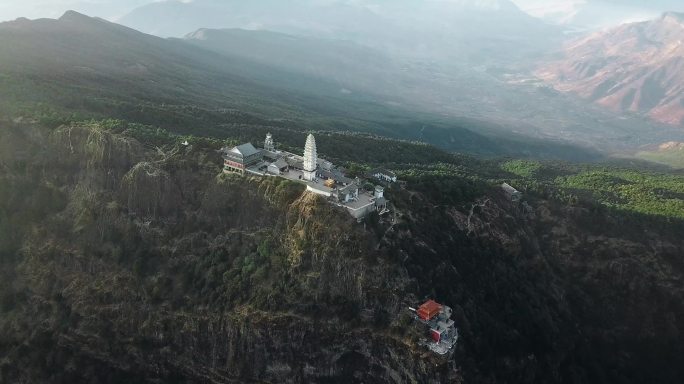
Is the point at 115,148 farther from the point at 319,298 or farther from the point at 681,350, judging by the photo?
the point at 681,350

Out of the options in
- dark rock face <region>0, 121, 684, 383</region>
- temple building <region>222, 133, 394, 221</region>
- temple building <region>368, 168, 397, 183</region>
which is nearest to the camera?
dark rock face <region>0, 121, 684, 383</region>

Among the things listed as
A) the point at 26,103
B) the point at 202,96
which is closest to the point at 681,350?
the point at 26,103

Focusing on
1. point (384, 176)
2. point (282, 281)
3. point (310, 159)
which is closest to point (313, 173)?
point (310, 159)

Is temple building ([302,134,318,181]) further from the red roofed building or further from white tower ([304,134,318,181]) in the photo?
the red roofed building

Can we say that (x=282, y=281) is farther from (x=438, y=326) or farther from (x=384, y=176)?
(x=384, y=176)

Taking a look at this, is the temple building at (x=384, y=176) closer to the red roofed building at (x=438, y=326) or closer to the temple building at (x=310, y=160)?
the temple building at (x=310, y=160)

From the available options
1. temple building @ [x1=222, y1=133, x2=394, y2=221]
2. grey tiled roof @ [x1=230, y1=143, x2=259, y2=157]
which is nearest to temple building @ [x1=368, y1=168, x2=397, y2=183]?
temple building @ [x1=222, y1=133, x2=394, y2=221]

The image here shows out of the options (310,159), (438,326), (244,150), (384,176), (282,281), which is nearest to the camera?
(438,326)
